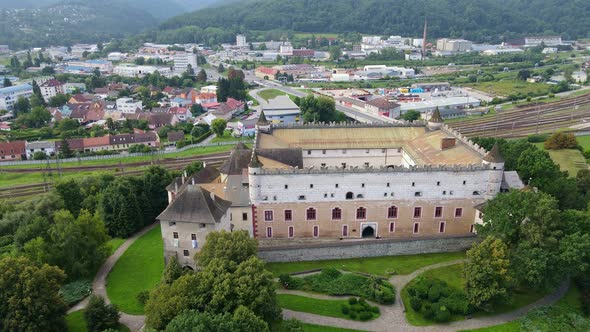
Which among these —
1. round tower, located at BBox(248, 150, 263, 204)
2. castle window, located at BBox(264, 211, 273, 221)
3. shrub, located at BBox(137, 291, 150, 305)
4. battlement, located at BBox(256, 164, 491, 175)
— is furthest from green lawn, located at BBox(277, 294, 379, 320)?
battlement, located at BBox(256, 164, 491, 175)

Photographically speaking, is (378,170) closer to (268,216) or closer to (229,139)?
(268,216)

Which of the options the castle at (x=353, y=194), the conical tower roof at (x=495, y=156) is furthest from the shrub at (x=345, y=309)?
the conical tower roof at (x=495, y=156)

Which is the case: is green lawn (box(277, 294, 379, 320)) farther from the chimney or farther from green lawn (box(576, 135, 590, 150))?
green lawn (box(576, 135, 590, 150))

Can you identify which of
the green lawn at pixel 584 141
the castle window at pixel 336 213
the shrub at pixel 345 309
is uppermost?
the castle window at pixel 336 213

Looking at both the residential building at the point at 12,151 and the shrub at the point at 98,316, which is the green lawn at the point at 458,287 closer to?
the shrub at the point at 98,316

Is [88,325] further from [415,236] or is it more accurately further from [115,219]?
[415,236]

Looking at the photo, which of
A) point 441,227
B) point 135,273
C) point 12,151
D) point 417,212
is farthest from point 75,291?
point 12,151

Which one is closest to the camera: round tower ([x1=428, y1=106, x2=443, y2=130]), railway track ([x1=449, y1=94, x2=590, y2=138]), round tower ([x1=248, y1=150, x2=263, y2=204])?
round tower ([x1=248, y1=150, x2=263, y2=204])
